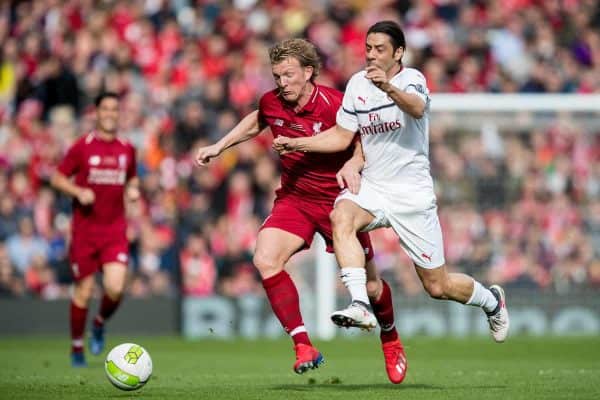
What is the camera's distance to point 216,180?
2031cm

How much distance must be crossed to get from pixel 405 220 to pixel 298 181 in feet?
3.25

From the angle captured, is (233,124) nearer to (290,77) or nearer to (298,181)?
(298,181)

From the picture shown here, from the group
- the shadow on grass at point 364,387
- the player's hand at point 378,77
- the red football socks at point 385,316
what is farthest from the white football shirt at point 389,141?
the shadow on grass at point 364,387

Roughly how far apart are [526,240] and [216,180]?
4914 millimetres

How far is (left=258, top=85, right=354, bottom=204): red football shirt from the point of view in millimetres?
10359

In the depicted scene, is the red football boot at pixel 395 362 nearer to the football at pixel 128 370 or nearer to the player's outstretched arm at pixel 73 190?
the football at pixel 128 370

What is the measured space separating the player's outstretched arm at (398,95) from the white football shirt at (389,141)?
0.30 meters

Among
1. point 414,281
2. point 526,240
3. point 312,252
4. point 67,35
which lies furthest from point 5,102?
point 526,240

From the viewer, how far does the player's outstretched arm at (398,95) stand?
30.0 feet

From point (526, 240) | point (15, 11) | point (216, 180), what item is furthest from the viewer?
point (15, 11)

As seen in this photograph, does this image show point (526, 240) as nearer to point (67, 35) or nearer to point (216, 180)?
point (216, 180)

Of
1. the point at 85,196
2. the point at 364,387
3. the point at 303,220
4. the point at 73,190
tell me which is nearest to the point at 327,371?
the point at 364,387

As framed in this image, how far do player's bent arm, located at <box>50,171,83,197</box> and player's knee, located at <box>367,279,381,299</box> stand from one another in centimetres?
405

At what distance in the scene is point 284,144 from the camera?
972 cm
